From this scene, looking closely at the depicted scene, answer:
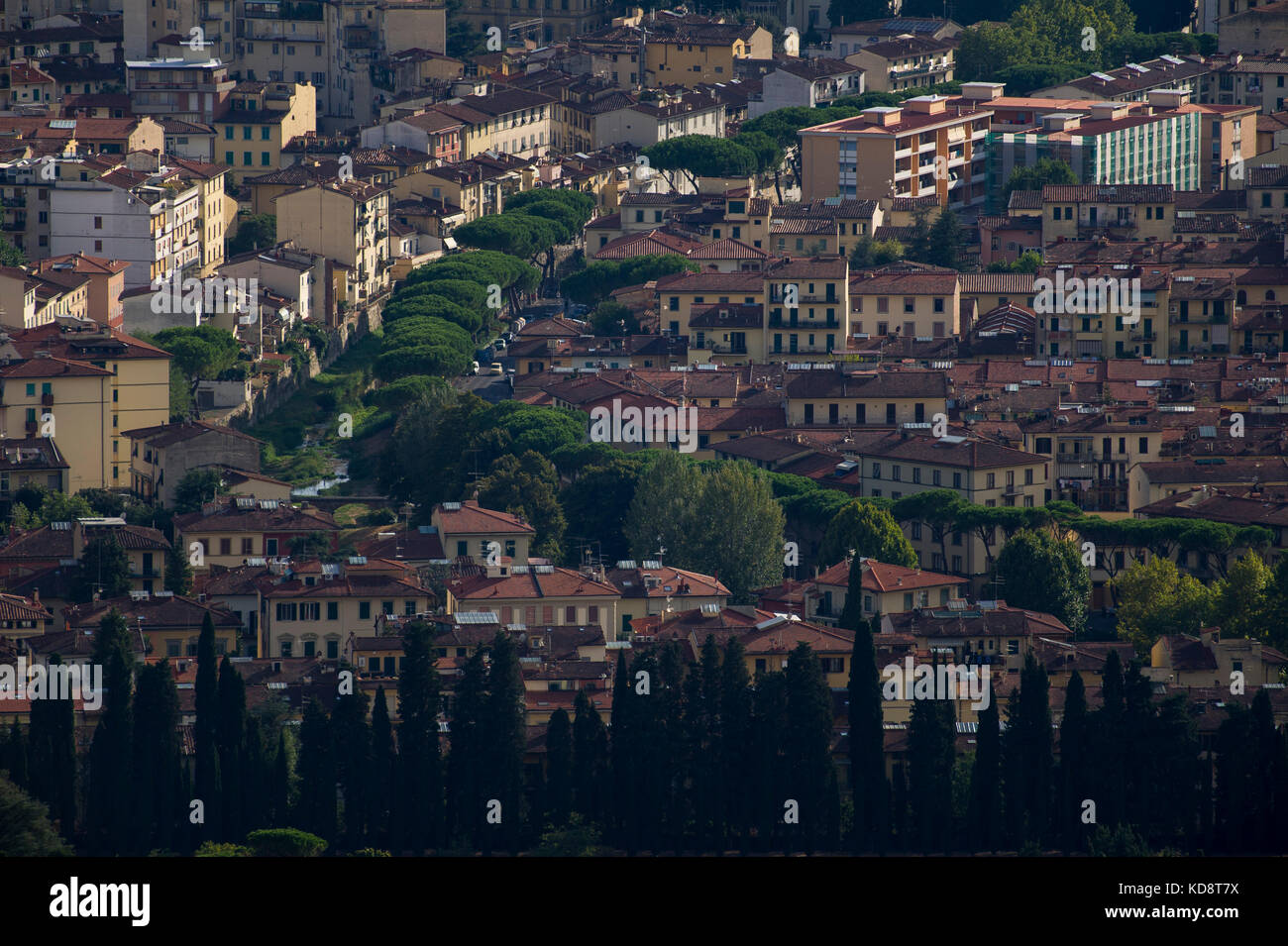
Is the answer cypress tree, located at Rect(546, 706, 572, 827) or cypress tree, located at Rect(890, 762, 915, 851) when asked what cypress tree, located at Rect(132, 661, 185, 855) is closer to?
cypress tree, located at Rect(546, 706, 572, 827)

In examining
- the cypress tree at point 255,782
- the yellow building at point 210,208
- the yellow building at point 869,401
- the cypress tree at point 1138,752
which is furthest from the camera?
the yellow building at point 210,208

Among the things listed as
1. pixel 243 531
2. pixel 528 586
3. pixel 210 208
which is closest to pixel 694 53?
pixel 210 208

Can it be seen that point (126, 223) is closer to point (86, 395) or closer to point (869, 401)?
point (86, 395)

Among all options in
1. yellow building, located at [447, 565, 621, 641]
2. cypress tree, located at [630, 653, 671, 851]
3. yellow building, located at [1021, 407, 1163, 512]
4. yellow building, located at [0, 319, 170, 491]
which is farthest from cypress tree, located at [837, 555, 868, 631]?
yellow building, located at [0, 319, 170, 491]

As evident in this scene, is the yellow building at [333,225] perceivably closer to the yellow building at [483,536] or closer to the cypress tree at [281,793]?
the yellow building at [483,536]

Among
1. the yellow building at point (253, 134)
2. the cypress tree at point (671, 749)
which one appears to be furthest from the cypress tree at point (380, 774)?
the yellow building at point (253, 134)
